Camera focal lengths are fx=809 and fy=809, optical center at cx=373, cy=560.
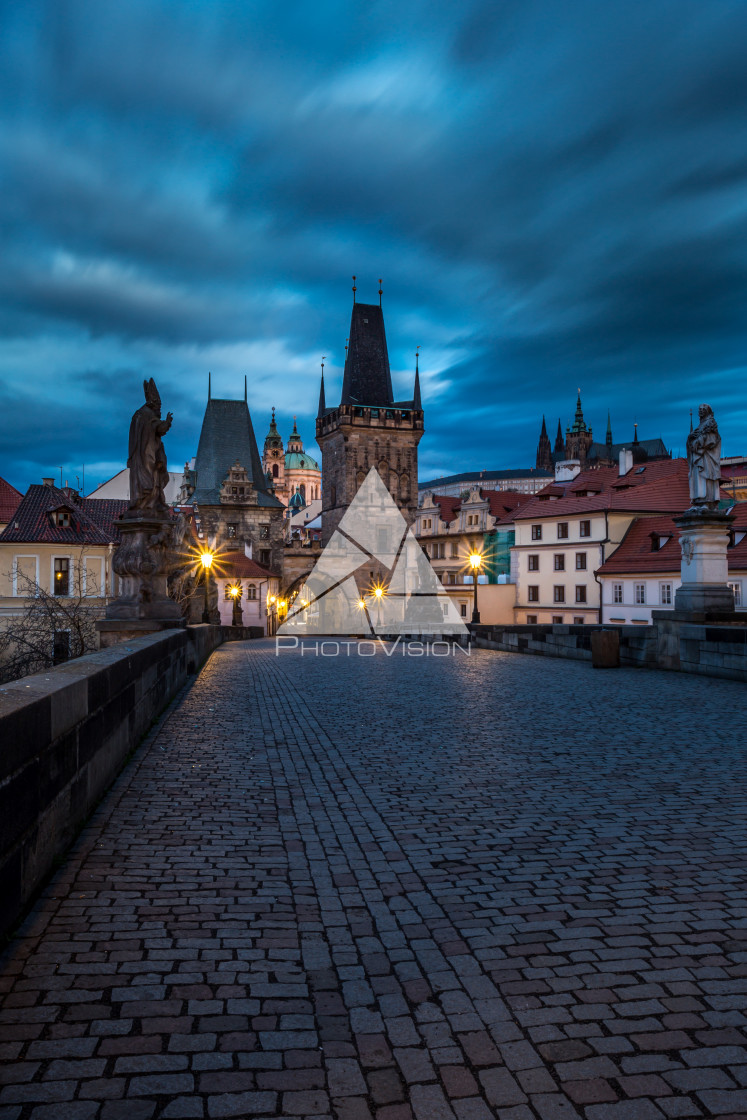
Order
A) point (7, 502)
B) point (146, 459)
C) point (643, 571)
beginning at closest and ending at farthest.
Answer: point (146, 459) < point (643, 571) < point (7, 502)

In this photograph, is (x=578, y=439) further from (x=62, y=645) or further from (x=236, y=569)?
(x=62, y=645)

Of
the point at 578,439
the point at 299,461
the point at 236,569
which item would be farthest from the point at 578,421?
the point at 236,569

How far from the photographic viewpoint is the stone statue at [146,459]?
12094 millimetres

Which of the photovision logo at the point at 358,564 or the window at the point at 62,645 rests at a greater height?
the photovision logo at the point at 358,564

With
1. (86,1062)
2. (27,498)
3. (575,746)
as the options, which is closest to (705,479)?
(575,746)

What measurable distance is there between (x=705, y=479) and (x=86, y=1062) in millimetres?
14525

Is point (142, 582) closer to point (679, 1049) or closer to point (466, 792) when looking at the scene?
point (466, 792)

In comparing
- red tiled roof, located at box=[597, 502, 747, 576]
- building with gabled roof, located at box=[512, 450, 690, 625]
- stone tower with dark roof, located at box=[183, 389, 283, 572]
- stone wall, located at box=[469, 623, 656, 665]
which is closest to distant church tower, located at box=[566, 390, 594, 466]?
stone tower with dark roof, located at box=[183, 389, 283, 572]

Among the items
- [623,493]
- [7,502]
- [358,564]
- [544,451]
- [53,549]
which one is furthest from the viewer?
[544,451]

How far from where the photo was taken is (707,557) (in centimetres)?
1491

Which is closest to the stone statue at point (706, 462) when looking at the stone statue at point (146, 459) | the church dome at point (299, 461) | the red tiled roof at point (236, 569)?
the stone statue at point (146, 459)

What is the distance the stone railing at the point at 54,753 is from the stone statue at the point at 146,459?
484cm

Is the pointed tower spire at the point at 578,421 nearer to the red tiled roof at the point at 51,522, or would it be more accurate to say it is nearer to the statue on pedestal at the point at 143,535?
the red tiled roof at the point at 51,522

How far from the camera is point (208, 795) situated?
6.08 meters
